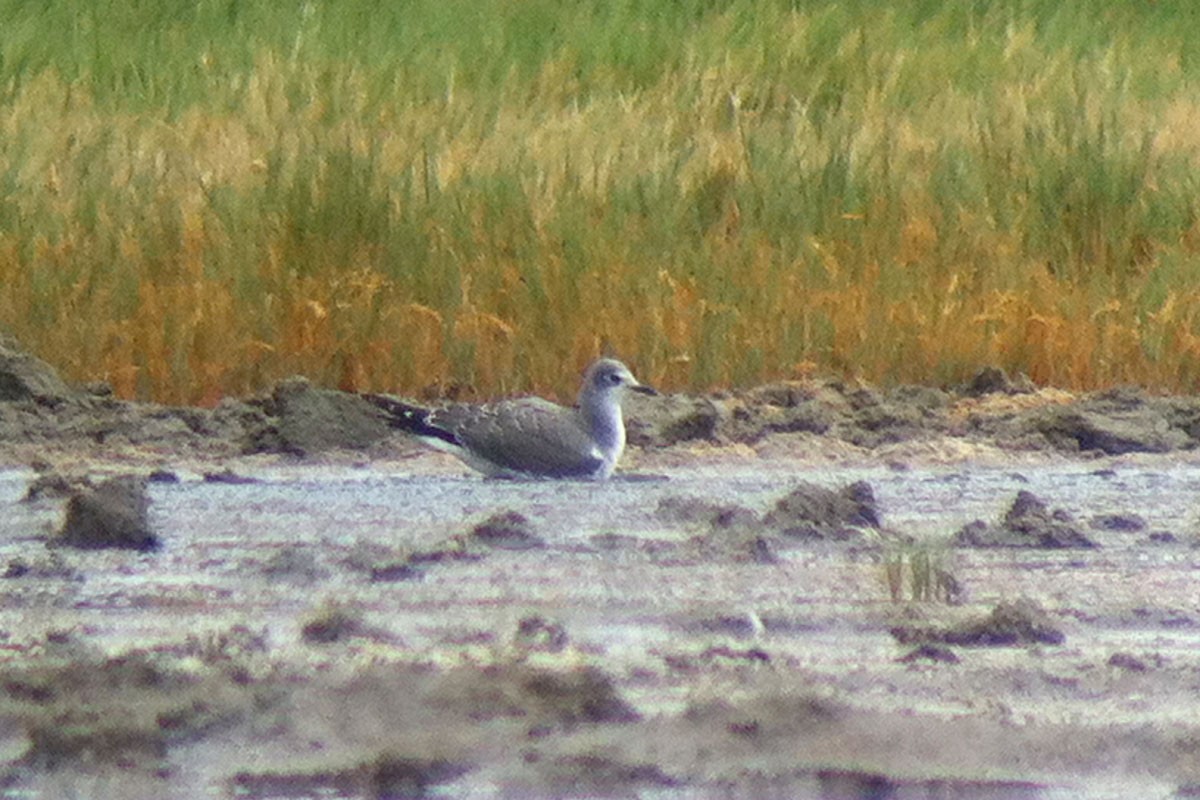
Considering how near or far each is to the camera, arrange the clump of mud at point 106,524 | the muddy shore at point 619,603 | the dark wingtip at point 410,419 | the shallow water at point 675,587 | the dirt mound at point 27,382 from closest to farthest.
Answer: the muddy shore at point 619,603 < the shallow water at point 675,587 < the clump of mud at point 106,524 < the dark wingtip at point 410,419 < the dirt mound at point 27,382

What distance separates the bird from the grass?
1.09 metres

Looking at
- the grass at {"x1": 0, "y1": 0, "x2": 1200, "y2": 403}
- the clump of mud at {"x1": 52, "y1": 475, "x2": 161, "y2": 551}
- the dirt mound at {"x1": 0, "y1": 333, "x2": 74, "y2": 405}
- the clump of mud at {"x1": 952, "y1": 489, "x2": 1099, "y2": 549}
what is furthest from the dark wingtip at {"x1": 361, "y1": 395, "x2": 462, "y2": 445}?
the clump of mud at {"x1": 952, "y1": 489, "x2": 1099, "y2": 549}

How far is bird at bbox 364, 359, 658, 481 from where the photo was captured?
8.52 meters

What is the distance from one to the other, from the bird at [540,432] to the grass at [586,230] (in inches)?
42.9

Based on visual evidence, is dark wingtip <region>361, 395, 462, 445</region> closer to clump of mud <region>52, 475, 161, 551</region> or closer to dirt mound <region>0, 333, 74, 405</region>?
dirt mound <region>0, 333, 74, 405</region>

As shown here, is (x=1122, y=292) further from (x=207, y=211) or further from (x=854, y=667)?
(x=854, y=667)

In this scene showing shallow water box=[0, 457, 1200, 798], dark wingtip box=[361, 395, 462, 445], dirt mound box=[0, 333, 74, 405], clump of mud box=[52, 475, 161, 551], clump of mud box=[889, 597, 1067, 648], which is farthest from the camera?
dirt mound box=[0, 333, 74, 405]

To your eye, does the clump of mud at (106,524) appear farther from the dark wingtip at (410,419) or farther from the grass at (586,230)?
the grass at (586,230)

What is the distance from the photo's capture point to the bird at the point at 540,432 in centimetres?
852

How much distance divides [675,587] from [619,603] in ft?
0.81

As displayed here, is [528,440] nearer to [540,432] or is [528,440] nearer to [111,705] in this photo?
[540,432]

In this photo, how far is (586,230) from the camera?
10539mm

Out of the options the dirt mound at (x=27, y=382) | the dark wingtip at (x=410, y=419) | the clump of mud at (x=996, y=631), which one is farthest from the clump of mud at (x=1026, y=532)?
the dirt mound at (x=27, y=382)

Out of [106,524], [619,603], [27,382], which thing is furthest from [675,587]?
[27,382]
